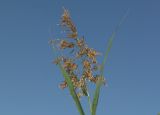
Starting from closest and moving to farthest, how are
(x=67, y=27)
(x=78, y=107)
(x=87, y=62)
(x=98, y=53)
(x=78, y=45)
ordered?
1. (x=78, y=107)
2. (x=67, y=27)
3. (x=78, y=45)
4. (x=87, y=62)
5. (x=98, y=53)

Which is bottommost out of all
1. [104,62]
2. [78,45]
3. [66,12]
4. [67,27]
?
[104,62]

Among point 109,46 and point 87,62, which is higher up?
point 87,62

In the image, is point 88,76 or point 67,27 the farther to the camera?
point 88,76

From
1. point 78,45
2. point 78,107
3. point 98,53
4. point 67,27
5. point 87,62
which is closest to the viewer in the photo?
point 78,107

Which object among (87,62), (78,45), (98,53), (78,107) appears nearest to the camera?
(78,107)

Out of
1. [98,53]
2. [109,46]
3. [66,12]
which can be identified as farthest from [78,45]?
[109,46]

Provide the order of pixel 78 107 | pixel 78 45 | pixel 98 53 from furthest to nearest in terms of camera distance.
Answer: pixel 98 53 < pixel 78 45 < pixel 78 107

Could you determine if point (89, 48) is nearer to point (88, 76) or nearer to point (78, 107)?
point (88, 76)

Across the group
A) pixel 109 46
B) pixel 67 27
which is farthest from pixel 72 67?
pixel 109 46

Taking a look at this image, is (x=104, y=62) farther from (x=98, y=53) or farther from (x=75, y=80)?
(x=98, y=53)
